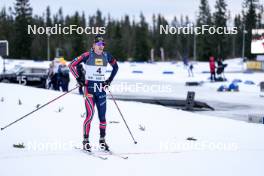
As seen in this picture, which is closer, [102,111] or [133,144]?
[102,111]

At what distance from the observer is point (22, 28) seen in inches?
2970

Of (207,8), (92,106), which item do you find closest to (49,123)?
(92,106)

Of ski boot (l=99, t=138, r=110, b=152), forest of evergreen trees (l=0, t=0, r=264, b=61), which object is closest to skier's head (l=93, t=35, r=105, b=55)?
ski boot (l=99, t=138, r=110, b=152)

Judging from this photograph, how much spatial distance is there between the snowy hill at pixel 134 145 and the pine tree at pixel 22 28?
66.0 meters

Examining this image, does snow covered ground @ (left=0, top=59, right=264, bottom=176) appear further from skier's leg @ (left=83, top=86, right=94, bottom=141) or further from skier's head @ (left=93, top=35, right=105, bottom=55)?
skier's head @ (left=93, top=35, right=105, bottom=55)

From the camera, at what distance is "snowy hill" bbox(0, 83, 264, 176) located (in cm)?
667

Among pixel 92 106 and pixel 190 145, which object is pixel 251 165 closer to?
pixel 190 145

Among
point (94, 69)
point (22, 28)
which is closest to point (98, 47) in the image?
point (94, 69)

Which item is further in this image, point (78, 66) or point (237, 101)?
point (237, 101)

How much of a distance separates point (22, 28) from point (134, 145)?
70.8m

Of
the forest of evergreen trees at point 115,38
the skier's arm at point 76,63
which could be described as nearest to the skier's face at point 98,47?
the skier's arm at point 76,63

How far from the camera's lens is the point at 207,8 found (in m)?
94.3

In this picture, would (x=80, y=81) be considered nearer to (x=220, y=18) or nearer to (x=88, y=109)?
(x=88, y=109)

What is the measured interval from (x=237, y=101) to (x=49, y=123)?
1270 centimetres
